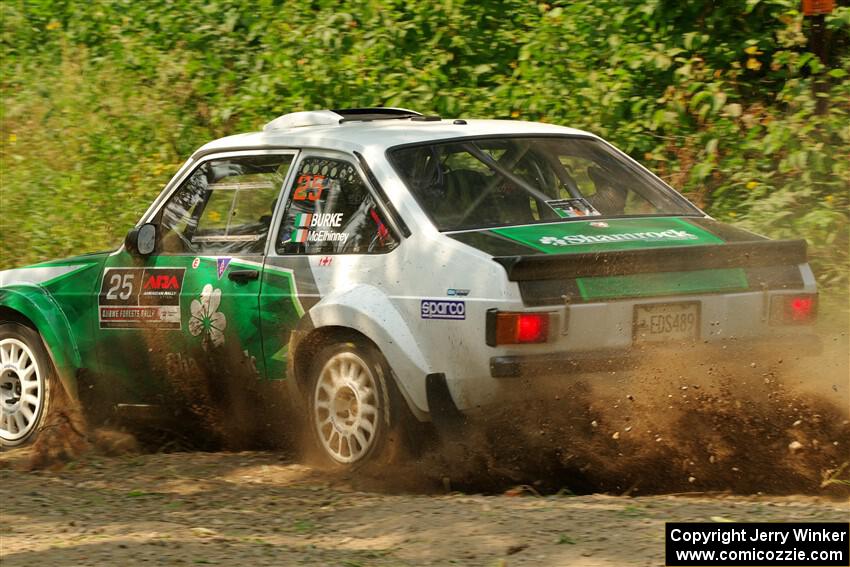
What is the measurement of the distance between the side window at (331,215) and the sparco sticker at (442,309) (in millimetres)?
434

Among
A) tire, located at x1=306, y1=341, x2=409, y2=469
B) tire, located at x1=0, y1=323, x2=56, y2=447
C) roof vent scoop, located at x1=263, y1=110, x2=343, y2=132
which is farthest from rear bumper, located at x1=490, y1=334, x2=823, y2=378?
tire, located at x1=0, y1=323, x2=56, y2=447

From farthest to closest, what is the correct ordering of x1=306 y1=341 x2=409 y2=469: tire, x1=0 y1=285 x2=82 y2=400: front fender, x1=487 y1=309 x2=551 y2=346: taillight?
1. x1=0 y1=285 x2=82 y2=400: front fender
2. x1=306 y1=341 x2=409 y2=469: tire
3. x1=487 y1=309 x2=551 y2=346: taillight

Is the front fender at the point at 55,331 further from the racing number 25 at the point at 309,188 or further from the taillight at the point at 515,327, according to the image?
the taillight at the point at 515,327

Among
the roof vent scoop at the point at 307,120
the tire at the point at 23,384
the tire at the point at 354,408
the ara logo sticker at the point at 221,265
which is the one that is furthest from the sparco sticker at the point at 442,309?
the tire at the point at 23,384

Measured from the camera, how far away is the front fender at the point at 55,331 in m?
7.62

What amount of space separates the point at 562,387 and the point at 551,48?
229 inches

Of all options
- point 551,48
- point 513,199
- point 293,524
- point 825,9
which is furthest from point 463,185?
point 551,48

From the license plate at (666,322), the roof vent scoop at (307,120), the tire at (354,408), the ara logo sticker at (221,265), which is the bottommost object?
the tire at (354,408)

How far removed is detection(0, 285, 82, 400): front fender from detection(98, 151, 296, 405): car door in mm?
217

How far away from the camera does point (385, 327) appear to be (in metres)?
6.05

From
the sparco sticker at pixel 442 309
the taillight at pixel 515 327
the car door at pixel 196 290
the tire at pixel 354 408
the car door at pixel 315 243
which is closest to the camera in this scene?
the taillight at pixel 515 327
